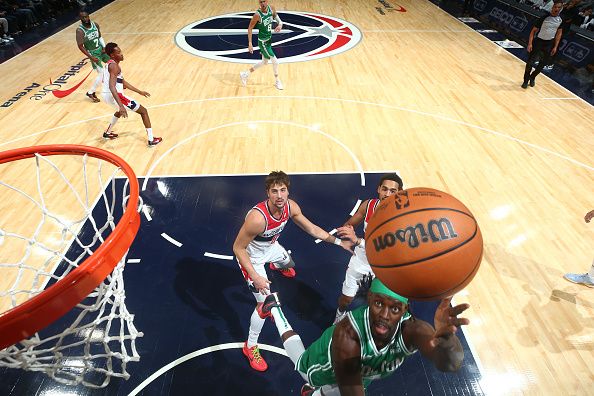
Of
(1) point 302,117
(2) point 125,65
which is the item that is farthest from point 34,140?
(1) point 302,117

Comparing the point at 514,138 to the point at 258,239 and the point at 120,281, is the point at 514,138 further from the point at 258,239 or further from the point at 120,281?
the point at 120,281

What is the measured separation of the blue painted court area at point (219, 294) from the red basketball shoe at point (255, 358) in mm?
55

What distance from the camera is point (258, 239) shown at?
3402 mm

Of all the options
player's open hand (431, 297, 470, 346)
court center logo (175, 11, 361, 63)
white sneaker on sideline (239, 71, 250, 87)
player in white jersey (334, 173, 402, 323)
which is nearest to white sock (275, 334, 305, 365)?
player in white jersey (334, 173, 402, 323)

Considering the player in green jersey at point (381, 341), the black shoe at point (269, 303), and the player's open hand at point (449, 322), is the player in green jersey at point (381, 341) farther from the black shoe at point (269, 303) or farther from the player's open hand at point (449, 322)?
the black shoe at point (269, 303)

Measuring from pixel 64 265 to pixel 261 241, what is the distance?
2577 mm

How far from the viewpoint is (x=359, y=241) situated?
3.34 m

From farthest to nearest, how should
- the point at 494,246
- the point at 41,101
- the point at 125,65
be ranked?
the point at 125,65 < the point at 41,101 < the point at 494,246

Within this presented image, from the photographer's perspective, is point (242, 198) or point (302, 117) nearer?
point (242, 198)

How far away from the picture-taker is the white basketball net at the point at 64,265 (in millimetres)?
2891

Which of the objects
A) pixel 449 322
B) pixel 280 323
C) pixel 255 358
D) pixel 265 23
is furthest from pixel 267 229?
pixel 265 23

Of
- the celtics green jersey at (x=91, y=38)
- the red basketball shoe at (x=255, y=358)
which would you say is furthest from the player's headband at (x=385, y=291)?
the celtics green jersey at (x=91, y=38)

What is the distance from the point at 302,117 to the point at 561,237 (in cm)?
474

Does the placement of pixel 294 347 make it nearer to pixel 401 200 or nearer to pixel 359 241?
pixel 359 241
